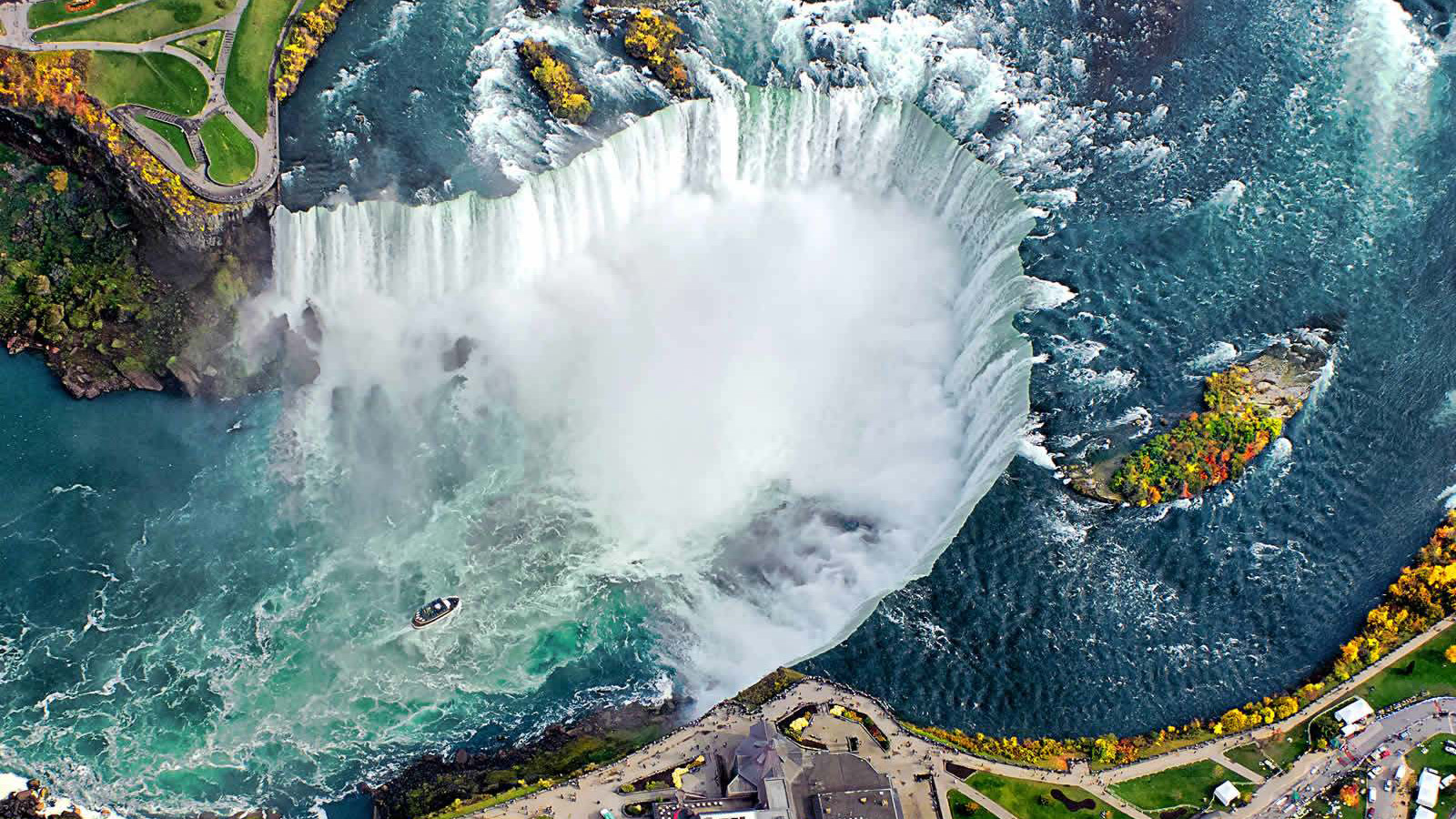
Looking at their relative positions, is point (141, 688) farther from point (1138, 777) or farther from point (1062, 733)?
point (1138, 777)

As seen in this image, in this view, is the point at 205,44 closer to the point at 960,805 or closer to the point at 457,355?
the point at 457,355

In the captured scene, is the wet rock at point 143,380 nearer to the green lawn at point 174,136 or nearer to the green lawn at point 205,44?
the green lawn at point 174,136

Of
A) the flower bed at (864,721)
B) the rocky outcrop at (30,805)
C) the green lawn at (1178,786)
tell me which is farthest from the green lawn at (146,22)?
the green lawn at (1178,786)

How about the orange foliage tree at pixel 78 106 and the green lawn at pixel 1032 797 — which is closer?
the green lawn at pixel 1032 797

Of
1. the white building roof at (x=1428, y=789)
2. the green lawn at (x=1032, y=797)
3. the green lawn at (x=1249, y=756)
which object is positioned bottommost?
the green lawn at (x=1032, y=797)

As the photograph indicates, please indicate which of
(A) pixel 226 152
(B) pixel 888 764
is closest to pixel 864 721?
(B) pixel 888 764

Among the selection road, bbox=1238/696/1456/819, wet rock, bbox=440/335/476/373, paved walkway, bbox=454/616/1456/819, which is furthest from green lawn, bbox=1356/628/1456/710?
wet rock, bbox=440/335/476/373

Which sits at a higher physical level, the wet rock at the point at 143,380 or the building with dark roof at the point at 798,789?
the wet rock at the point at 143,380

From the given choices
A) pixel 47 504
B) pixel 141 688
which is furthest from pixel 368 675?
pixel 47 504
